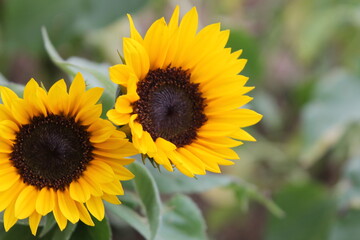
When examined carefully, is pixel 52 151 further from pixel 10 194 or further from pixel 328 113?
pixel 328 113

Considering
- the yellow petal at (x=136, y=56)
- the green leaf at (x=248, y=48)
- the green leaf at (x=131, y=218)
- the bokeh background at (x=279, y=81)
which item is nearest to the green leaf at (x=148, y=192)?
the green leaf at (x=131, y=218)

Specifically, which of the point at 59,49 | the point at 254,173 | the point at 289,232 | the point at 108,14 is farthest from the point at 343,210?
the point at 59,49

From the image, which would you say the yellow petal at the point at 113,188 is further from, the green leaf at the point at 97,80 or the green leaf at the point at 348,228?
the green leaf at the point at 348,228

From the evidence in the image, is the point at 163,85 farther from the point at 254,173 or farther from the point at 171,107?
the point at 254,173

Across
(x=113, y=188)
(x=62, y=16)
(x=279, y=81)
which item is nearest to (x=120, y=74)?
(x=113, y=188)

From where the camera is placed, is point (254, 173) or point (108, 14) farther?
point (254, 173)

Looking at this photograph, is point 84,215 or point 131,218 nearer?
point 84,215
